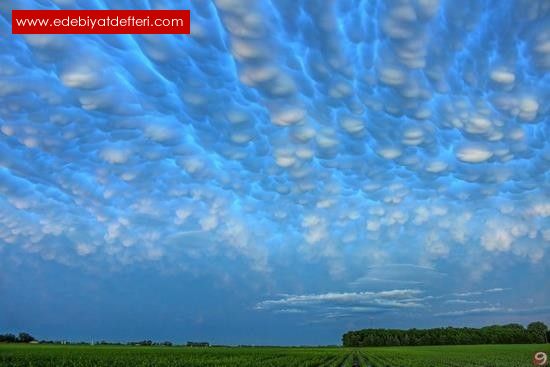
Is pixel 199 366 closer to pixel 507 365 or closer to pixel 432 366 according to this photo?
pixel 432 366

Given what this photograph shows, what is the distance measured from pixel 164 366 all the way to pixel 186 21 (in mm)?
37134

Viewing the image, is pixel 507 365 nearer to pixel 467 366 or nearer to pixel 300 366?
pixel 467 366

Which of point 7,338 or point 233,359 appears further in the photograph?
point 7,338

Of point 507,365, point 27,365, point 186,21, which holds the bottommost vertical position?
point 507,365

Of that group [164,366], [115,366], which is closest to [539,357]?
[164,366]

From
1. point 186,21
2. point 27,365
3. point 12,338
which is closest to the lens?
point 186,21

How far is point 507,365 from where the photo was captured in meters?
58.6

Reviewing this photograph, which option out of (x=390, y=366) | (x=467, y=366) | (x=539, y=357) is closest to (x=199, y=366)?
(x=390, y=366)

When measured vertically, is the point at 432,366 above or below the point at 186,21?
below

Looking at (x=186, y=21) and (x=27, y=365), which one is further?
(x=27, y=365)

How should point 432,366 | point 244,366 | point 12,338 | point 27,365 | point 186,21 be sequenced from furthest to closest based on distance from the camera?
point 12,338
point 432,366
point 244,366
point 27,365
point 186,21

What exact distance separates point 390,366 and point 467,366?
31.4 feet

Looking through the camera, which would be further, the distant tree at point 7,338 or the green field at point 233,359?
the distant tree at point 7,338

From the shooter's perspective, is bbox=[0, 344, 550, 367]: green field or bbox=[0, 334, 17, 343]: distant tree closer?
bbox=[0, 344, 550, 367]: green field
